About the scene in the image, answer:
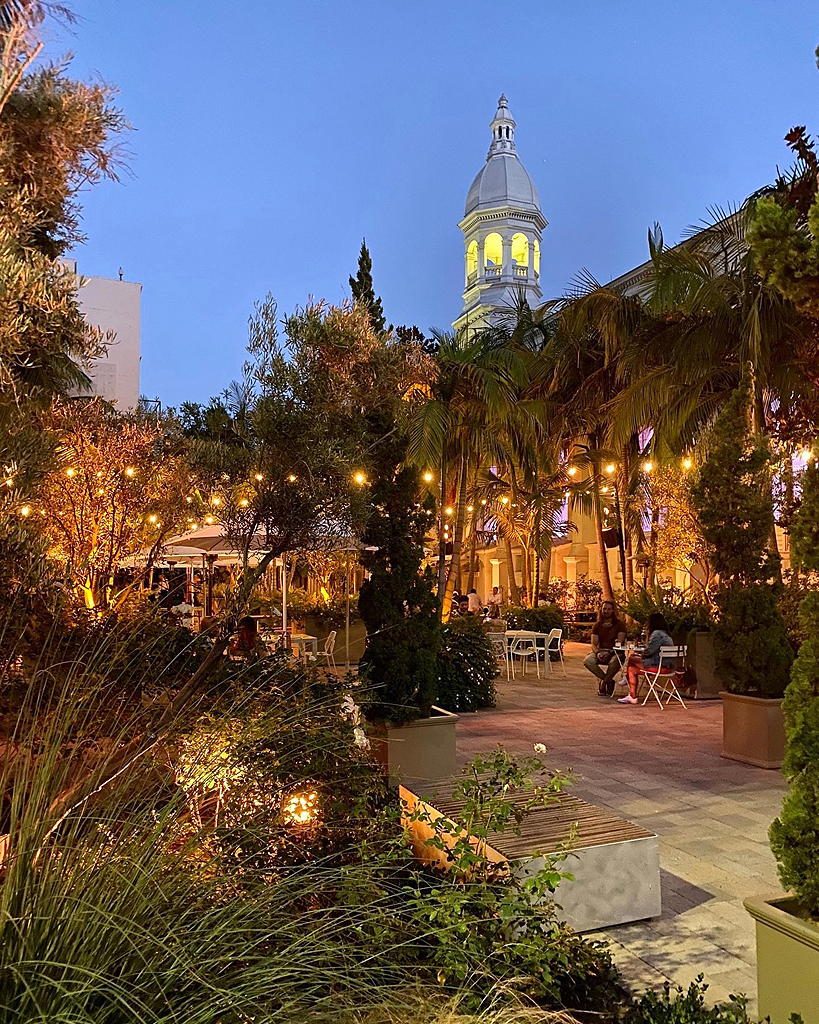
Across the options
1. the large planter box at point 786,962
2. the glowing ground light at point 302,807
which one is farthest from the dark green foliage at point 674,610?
the large planter box at point 786,962

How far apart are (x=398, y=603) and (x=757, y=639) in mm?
3329

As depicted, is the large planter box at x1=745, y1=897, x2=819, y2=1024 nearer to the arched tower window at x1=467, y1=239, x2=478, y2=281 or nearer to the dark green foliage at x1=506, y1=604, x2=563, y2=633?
the dark green foliage at x1=506, y1=604, x2=563, y2=633

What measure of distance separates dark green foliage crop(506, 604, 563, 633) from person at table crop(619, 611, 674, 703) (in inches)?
227

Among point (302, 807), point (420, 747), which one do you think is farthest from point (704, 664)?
point (302, 807)

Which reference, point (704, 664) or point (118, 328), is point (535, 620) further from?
point (118, 328)

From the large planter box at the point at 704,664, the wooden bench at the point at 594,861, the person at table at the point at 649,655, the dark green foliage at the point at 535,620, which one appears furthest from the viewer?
the dark green foliage at the point at 535,620

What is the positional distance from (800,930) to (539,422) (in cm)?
1382

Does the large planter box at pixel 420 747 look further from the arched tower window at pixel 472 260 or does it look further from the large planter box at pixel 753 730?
the arched tower window at pixel 472 260

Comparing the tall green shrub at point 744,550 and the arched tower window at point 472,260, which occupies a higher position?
the arched tower window at point 472,260

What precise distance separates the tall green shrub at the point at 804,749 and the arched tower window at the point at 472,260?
5593 cm

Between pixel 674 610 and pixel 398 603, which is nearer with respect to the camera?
pixel 398 603

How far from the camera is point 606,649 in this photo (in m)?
12.7

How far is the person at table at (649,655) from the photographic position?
433 inches

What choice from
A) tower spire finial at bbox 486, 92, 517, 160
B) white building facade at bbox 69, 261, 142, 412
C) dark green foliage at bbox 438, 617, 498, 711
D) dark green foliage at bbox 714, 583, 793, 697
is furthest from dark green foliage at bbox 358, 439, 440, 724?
tower spire finial at bbox 486, 92, 517, 160
